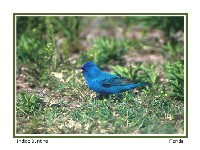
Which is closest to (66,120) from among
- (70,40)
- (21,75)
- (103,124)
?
(103,124)

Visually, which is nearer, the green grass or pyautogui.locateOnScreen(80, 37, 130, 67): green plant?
the green grass

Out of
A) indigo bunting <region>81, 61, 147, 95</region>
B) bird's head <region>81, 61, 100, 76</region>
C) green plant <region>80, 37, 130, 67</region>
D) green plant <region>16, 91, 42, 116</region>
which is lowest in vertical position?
green plant <region>16, 91, 42, 116</region>

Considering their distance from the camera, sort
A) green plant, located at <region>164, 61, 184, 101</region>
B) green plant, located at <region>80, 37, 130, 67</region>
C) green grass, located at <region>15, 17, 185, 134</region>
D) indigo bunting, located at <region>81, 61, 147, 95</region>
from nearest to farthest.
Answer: green grass, located at <region>15, 17, 185, 134</region> → indigo bunting, located at <region>81, 61, 147, 95</region> → green plant, located at <region>164, 61, 184, 101</region> → green plant, located at <region>80, 37, 130, 67</region>

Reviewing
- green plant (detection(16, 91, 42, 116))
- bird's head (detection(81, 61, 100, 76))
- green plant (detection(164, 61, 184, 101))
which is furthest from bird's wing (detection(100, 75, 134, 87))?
green plant (detection(16, 91, 42, 116))

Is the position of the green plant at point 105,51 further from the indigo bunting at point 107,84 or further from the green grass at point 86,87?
the indigo bunting at point 107,84

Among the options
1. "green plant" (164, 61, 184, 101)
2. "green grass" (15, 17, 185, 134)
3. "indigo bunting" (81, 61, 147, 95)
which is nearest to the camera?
"green grass" (15, 17, 185, 134)

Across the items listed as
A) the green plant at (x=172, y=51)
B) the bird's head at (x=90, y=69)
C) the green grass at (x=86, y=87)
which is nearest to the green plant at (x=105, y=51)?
the green grass at (x=86, y=87)

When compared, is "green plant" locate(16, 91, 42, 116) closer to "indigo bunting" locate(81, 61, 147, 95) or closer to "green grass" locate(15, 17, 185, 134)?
"green grass" locate(15, 17, 185, 134)

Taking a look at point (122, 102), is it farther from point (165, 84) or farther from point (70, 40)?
point (70, 40)
